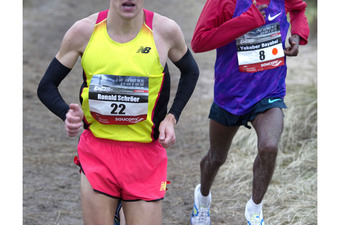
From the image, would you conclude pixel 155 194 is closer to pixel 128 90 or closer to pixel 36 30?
pixel 128 90

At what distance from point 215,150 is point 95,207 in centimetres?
139

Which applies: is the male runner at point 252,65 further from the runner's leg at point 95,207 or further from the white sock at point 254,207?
the runner's leg at point 95,207

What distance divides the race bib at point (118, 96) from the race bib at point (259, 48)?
105cm

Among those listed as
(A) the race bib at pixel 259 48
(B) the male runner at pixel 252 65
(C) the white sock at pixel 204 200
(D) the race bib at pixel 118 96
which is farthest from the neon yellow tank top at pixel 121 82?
(C) the white sock at pixel 204 200

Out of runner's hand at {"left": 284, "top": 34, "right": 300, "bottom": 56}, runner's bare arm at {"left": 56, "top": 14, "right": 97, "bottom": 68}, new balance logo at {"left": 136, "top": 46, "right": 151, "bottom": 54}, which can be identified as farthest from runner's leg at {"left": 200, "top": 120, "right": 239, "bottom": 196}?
runner's bare arm at {"left": 56, "top": 14, "right": 97, "bottom": 68}

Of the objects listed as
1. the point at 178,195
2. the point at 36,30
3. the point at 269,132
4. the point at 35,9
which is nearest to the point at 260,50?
the point at 269,132

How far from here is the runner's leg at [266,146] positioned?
3857 millimetres

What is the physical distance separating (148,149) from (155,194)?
0.85 feet

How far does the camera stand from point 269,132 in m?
3.90

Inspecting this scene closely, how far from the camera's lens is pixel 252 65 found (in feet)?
13.4

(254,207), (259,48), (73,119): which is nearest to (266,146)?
(254,207)

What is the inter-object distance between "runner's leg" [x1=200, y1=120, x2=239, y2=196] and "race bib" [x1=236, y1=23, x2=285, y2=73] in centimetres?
49

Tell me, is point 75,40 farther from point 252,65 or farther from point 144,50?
point 252,65

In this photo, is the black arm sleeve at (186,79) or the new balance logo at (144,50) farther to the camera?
the black arm sleeve at (186,79)
